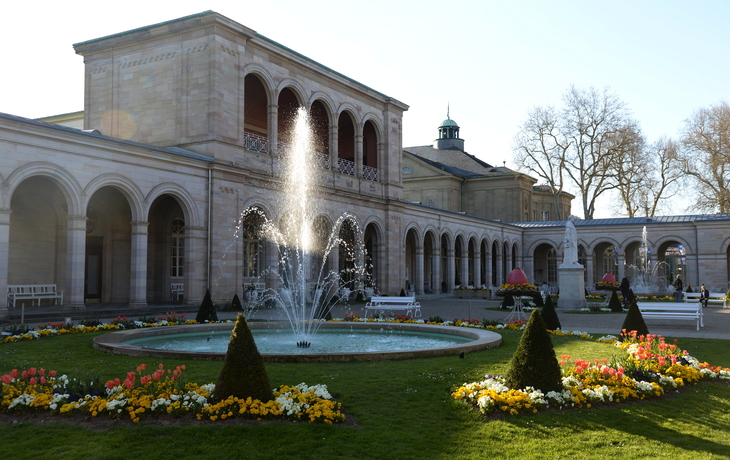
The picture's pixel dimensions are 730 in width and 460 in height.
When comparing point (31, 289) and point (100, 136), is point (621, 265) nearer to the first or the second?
point (100, 136)

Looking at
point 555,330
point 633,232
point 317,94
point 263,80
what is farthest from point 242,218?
point 633,232

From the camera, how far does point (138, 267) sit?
21344mm

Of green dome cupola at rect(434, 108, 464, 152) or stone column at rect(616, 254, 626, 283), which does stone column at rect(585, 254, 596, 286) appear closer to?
stone column at rect(616, 254, 626, 283)

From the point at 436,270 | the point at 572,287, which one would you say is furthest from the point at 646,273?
the point at 572,287

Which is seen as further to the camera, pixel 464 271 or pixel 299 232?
pixel 464 271

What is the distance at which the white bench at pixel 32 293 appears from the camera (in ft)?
65.8

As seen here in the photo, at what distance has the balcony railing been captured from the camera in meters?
27.0

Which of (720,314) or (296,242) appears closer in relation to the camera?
(720,314)

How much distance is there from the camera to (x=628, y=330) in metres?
13.4

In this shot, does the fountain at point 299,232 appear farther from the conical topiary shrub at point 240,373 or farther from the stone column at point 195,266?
the conical topiary shrub at point 240,373

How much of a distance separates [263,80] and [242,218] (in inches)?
256

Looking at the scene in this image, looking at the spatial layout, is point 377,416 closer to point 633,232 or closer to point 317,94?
point 317,94

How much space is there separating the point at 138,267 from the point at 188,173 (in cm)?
399

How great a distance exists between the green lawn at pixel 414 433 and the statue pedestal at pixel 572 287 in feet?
57.2
